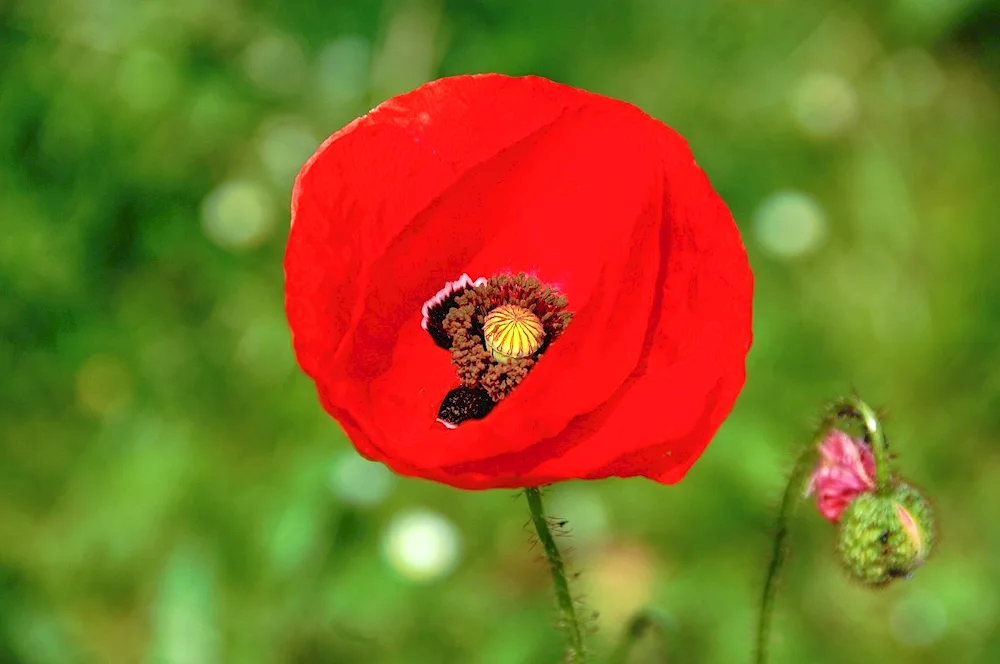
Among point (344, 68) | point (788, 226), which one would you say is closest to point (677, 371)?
point (788, 226)

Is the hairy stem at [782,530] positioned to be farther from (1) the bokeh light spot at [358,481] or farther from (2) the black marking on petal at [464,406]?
(1) the bokeh light spot at [358,481]

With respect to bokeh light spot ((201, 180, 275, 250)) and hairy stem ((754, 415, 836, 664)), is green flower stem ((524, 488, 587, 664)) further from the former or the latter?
bokeh light spot ((201, 180, 275, 250))

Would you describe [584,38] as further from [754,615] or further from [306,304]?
[306,304]

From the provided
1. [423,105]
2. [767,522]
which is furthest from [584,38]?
[423,105]

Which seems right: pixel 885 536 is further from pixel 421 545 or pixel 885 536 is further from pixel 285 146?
pixel 285 146

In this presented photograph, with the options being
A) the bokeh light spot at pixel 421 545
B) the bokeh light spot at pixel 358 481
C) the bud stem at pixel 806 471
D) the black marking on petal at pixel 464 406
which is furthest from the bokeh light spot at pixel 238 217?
the bud stem at pixel 806 471
